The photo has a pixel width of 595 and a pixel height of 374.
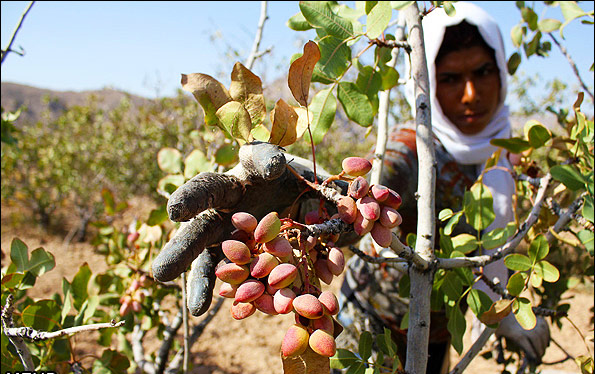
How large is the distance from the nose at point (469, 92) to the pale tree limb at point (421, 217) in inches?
25.9

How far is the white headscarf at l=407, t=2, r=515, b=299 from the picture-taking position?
135 cm

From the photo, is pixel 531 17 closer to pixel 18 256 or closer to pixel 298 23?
pixel 298 23

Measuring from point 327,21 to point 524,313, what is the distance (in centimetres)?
64

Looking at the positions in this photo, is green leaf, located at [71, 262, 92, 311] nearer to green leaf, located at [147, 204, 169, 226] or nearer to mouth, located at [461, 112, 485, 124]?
green leaf, located at [147, 204, 169, 226]

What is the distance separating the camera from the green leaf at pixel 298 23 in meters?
0.83

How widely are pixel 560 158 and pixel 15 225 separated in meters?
6.65

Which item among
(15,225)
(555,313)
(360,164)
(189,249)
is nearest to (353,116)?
(360,164)

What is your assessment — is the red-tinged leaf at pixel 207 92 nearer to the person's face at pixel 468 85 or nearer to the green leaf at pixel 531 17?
the person's face at pixel 468 85

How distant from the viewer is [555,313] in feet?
3.06

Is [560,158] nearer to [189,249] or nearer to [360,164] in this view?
[360,164]

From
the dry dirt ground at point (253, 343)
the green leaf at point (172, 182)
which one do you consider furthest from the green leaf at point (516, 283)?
the dry dirt ground at point (253, 343)

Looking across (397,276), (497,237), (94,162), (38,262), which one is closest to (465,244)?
(497,237)

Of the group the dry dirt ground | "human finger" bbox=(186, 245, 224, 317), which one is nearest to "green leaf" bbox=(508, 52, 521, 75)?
"human finger" bbox=(186, 245, 224, 317)

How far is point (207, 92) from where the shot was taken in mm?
537
